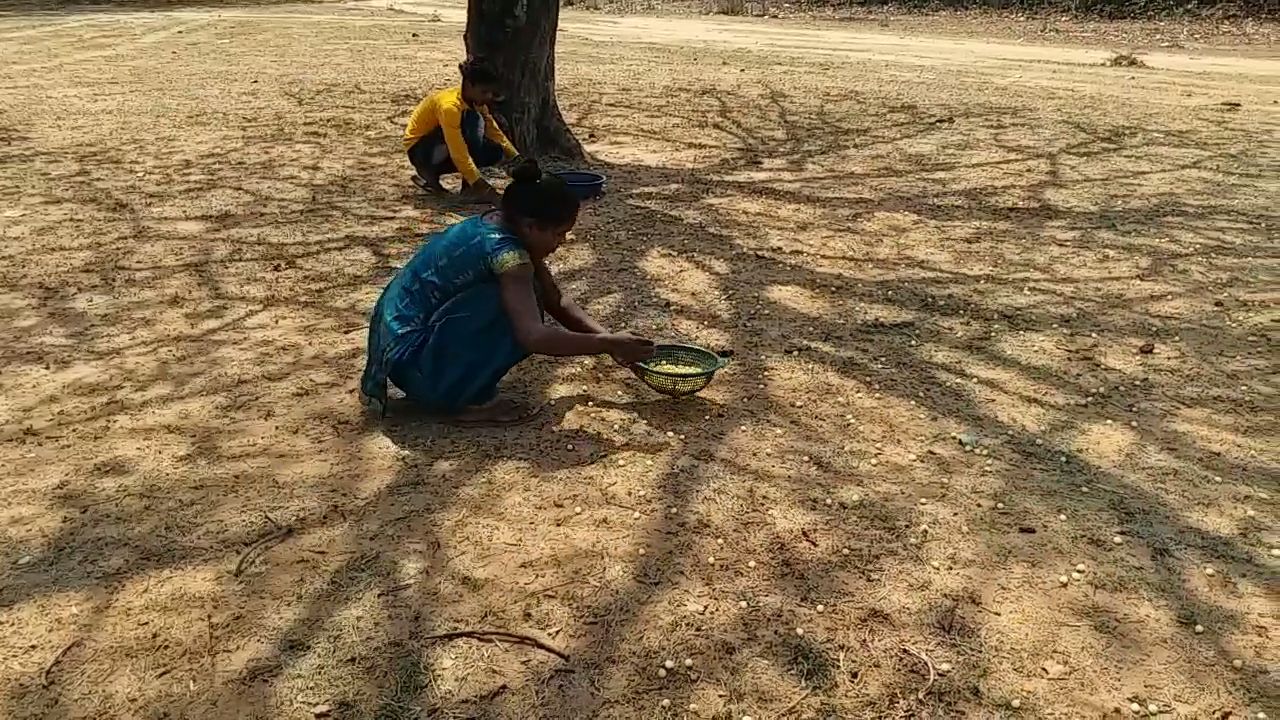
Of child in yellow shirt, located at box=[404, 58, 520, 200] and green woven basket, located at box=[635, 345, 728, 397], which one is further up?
child in yellow shirt, located at box=[404, 58, 520, 200]

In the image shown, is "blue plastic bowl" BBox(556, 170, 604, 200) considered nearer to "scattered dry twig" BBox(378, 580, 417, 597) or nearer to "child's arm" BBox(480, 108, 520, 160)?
"child's arm" BBox(480, 108, 520, 160)

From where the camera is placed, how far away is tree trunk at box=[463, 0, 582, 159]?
629cm

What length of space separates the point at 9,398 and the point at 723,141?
527cm

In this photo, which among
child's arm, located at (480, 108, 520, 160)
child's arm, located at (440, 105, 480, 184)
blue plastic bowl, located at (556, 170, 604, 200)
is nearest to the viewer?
blue plastic bowl, located at (556, 170, 604, 200)

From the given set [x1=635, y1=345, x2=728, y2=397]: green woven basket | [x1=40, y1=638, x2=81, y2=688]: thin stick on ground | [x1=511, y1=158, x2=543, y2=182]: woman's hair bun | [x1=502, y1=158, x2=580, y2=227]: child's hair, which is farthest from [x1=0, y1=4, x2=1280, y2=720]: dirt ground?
A: [x1=511, y1=158, x2=543, y2=182]: woman's hair bun

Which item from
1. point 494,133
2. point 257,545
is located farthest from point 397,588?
point 494,133

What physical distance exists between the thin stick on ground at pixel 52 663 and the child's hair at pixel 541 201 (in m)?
1.60

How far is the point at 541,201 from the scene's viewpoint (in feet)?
9.66

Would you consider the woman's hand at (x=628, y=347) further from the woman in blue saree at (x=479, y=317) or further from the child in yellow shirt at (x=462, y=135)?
the child in yellow shirt at (x=462, y=135)

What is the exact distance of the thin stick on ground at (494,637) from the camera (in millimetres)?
2271

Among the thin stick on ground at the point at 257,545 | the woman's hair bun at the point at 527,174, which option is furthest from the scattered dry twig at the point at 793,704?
the woman's hair bun at the point at 527,174

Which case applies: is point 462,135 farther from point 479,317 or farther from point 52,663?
point 52,663

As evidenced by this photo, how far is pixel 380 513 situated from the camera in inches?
108

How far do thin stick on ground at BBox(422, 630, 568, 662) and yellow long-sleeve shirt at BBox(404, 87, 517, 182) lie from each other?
381 cm
